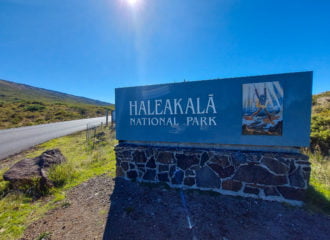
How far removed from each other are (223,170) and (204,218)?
1150 millimetres

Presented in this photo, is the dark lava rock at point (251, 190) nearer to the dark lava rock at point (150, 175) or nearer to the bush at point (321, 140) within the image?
the dark lava rock at point (150, 175)

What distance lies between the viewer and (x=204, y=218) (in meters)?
2.76

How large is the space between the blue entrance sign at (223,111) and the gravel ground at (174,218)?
1.26 meters

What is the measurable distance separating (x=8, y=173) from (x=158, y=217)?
4.05 metres

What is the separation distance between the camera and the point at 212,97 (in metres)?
3.54

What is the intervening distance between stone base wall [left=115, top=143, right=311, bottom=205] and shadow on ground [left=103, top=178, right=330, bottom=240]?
228 millimetres

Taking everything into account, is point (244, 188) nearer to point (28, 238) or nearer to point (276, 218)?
point (276, 218)

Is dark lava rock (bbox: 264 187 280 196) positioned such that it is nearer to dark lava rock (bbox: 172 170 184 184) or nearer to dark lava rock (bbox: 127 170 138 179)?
dark lava rock (bbox: 172 170 184 184)

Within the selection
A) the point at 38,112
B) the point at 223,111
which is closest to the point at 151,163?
the point at 223,111

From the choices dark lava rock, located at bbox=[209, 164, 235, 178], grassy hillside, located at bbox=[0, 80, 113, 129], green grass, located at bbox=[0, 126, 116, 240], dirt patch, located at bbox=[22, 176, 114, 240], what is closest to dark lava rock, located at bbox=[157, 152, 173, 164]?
dark lava rock, located at bbox=[209, 164, 235, 178]

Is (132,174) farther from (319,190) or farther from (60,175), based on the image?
(319,190)

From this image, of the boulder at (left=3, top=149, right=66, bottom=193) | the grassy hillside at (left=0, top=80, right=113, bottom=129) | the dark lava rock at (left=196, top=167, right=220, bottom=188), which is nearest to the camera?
the dark lava rock at (left=196, top=167, right=220, bottom=188)

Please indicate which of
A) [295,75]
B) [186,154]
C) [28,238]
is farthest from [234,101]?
[28,238]

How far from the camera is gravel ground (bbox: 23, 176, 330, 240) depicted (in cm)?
244
